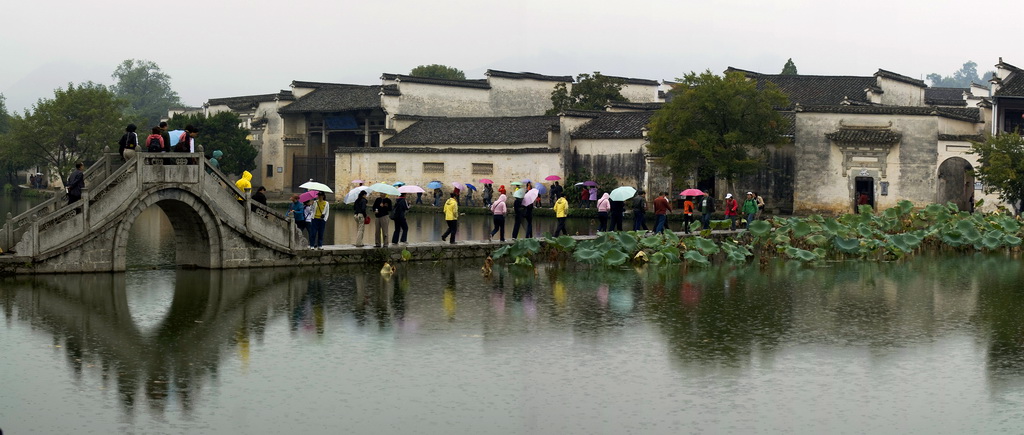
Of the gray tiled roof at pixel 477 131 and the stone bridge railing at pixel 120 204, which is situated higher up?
the gray tiled roof at pixel 477 131

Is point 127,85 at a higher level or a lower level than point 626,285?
higher

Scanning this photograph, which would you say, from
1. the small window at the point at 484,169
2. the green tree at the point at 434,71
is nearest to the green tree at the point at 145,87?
the green tree at the point at 434,71

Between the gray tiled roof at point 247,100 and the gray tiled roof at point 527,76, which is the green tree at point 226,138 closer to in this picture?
the gray tiled roof at point 247,100

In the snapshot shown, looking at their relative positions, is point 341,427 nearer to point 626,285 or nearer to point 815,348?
point 815,348

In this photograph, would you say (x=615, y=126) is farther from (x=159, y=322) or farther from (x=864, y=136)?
(x=159, y=322)

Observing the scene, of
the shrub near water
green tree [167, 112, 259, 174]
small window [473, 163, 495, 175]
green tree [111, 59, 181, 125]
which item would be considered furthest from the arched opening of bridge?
green tree [111, 59, 181, 125]

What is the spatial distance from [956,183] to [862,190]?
4.54 meters

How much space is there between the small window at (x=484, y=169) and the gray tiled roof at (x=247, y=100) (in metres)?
17.1

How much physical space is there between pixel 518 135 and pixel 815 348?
39867mm

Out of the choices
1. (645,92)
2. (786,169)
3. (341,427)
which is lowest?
(341,427)

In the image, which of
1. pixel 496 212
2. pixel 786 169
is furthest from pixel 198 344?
pixel 786 169

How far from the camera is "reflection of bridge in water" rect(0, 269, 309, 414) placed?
13.7m

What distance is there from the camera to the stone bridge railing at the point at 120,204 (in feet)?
71.2

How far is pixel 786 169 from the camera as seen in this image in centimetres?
4941
